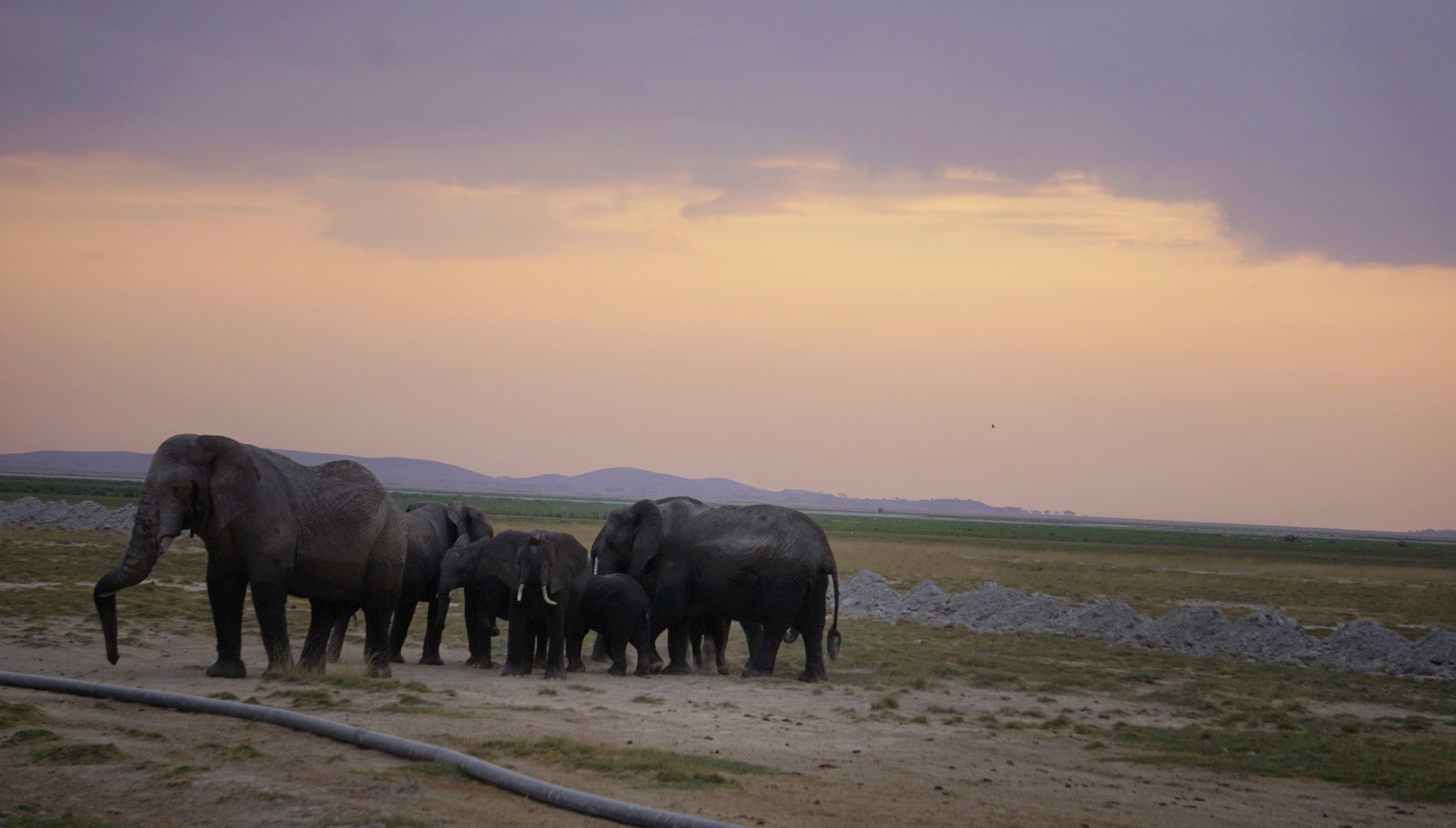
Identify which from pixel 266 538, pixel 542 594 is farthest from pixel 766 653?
pixel 266 538

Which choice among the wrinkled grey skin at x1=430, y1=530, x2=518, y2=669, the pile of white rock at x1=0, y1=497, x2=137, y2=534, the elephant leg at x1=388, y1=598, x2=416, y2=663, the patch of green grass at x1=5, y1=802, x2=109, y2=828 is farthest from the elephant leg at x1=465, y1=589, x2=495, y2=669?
the pile of white rock at x1=0, y1=497, x2=137, y2=534

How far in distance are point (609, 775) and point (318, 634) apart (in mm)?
8156

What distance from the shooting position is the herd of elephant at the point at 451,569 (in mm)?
17453

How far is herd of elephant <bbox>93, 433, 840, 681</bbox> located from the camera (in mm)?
17453

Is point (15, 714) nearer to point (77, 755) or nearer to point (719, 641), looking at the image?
point (77, 755)

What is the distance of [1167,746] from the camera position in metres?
16.8

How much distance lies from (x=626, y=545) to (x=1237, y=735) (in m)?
10.7

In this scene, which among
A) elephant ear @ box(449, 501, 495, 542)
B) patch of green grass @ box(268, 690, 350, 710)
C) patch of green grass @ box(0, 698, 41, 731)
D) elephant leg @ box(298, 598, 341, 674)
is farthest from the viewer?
elephant ear @ box(449, 501, 495, 542)

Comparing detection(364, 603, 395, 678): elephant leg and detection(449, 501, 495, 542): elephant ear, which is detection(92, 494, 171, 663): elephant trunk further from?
detection(449, 501, 495, 542): elephant ear

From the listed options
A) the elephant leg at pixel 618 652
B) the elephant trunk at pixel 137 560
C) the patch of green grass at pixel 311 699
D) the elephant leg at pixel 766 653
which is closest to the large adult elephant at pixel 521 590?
the elephant leg at pixel 618 652

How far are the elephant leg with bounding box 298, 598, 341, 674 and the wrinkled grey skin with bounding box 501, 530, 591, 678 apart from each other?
2690 millimetres

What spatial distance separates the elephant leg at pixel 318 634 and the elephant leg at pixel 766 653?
7049 millimetres

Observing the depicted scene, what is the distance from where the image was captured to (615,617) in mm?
21781

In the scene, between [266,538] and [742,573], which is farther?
[742,573]
